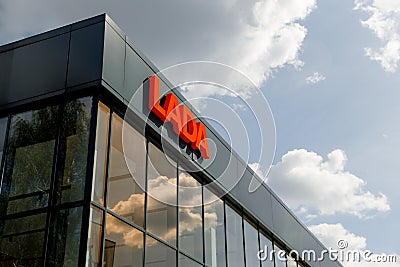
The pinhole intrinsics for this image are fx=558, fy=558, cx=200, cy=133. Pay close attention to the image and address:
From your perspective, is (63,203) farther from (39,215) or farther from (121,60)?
(121,60)

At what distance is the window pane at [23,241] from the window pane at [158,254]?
2653 millimetres

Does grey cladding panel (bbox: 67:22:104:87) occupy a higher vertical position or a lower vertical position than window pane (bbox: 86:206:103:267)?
higher

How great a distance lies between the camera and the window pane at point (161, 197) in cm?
1353

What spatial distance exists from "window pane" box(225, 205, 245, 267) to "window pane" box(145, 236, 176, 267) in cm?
419

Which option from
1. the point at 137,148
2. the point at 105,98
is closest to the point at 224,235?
the point at 137,148

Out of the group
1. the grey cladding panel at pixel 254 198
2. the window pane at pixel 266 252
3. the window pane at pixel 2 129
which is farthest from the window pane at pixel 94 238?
the window pane at pixel 266 252

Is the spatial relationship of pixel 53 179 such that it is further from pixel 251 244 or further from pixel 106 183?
pixel 251 244

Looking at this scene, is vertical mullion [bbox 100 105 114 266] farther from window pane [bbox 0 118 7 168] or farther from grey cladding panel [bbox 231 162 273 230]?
grey cladding panel [bbox 231 162 273 230]

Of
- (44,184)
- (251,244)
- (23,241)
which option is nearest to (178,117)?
(44,184)

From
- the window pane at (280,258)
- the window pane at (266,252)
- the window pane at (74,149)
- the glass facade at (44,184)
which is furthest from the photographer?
the window pane at (280,258)

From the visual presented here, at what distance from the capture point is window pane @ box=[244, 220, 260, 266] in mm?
19291

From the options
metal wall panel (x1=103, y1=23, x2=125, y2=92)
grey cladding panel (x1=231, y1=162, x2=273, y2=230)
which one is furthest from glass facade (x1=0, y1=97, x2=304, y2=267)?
grey cladding panel (x1=231, y1=162, x2=273, y2=230)

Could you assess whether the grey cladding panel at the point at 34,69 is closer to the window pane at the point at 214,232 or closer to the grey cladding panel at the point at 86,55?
the grey cladding panel at the point at 86,55

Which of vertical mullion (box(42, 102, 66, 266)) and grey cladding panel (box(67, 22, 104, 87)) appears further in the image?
grey cladding panel (box(67, 22, 104, 87))
